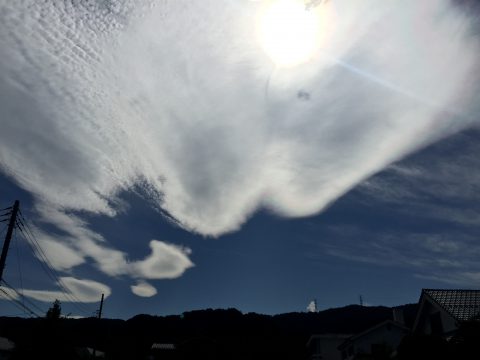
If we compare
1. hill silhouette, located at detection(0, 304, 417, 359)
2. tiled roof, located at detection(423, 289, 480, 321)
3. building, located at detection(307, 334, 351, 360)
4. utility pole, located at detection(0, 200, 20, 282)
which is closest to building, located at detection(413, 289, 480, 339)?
tiled roof, located at detection(423, 289, 480, 321)

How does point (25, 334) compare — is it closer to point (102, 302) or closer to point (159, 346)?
point (102, 302)

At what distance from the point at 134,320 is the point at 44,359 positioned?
65649 mm

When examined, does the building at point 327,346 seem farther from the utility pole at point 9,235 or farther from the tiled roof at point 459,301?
the utility pole at point 9,235

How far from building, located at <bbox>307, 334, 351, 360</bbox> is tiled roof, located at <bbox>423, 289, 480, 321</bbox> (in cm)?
2530

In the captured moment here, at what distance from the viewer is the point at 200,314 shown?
10381cm

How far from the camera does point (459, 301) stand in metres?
→ 27.5

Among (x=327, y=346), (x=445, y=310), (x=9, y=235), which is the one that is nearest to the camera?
(x=9, y=235)

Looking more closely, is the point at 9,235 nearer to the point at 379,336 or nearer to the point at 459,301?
the point at 459,301

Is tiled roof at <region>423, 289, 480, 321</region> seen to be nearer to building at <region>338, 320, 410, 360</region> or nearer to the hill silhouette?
building at <region>338, 320, 410, 360</region>

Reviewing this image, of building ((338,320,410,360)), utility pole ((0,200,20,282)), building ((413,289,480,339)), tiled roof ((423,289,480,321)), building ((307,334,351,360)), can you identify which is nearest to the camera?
utility pole ((0,200,20,282))

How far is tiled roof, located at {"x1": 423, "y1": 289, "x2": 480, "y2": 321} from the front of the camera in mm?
25778

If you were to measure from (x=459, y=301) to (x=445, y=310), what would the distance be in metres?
1.43

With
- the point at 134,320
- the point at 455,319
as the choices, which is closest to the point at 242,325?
the point at 134,320

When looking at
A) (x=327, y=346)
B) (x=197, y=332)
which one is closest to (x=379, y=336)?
(x=327, y=346)
